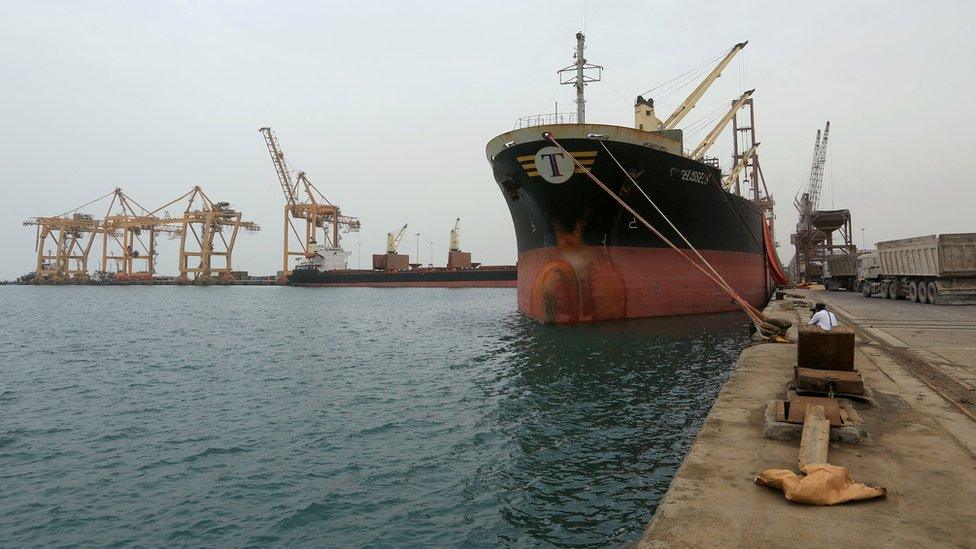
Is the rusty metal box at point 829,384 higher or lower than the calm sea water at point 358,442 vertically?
higher

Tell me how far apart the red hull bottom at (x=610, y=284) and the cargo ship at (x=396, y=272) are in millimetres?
64391

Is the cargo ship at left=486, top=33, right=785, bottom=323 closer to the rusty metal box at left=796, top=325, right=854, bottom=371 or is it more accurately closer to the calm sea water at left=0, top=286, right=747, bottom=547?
the calm sea water at left=0, top=286, right=747, bottom=547

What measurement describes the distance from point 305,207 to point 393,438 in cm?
10134

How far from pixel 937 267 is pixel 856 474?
25.9 m

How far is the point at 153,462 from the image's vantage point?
29.8 feet

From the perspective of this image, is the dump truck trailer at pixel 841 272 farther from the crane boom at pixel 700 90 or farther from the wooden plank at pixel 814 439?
the wooden plank at pixel 814 439

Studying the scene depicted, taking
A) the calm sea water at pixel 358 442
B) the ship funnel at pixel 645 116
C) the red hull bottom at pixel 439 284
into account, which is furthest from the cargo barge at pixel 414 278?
the calm sea water at pixel 358 442

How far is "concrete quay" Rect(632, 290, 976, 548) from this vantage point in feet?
12.3

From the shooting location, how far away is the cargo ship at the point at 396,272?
93.1 meters

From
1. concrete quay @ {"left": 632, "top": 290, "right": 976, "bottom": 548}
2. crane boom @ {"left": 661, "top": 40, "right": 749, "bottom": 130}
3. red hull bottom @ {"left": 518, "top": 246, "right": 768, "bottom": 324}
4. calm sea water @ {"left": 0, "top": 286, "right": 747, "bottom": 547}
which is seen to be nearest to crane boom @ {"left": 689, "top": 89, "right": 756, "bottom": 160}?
crane boom @ {"left": 661, "top": 40, "right": 749, "bottom": 130}

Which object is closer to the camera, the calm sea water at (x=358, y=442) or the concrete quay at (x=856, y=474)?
the concrete quay at (x=856, y=474)

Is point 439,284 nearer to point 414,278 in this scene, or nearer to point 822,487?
point 414,278

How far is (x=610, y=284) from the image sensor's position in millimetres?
23797

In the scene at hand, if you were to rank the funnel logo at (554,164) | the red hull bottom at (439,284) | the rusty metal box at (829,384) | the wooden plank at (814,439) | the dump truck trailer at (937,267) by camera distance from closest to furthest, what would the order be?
the wooden plank at (814,439), the rusty metal box at (829,384), the funnel logo at (554,164), the dump truck trailer at (937,267), the red hull bottom at (439,284)
